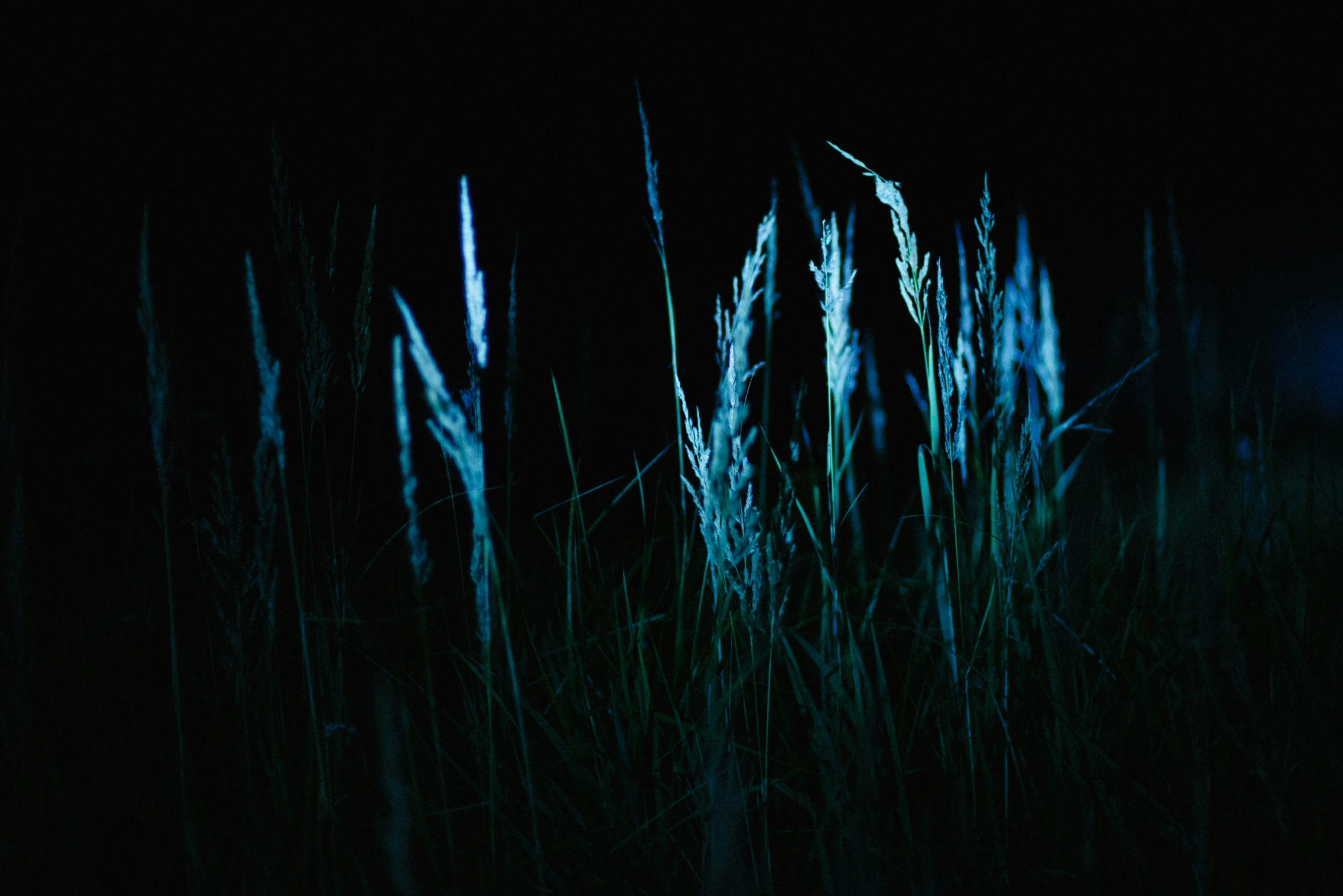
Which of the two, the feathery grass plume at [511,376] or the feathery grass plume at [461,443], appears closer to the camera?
the feathery grass plume at [461,443]

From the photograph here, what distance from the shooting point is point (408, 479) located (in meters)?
0.78

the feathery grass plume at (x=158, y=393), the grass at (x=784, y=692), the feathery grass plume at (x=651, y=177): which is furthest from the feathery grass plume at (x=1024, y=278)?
the feathery grass plume at (x=158, y=393)

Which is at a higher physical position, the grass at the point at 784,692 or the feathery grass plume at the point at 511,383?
the feathery grass plume at the point at 511,383

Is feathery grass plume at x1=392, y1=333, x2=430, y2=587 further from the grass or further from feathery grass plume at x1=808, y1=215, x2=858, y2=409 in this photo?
feathery grass plume at x1=808, y1=215, x2=858, y2=409

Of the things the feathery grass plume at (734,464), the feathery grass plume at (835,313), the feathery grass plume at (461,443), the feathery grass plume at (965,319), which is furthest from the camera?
the feathery grass plume at (965,319)

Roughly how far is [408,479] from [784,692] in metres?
0.63

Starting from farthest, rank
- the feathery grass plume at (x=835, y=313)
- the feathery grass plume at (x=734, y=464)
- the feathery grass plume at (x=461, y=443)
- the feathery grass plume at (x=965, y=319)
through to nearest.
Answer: the feathery grass plume at (x=965, y=319)
the feathery grass plume at (x=835, y=313)
the feathery grass plume at (x=734, y=464)
the feathery grass plume at (x=461, y=443)

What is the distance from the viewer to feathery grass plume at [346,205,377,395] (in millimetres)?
969

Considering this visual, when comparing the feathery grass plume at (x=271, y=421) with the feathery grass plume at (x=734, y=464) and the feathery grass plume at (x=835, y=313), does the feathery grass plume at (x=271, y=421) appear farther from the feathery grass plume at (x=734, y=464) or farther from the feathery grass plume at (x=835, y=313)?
the feathery grass plume at (x=835, y=313)

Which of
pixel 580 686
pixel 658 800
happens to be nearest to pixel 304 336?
pixel 580 686

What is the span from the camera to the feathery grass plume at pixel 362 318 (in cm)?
97

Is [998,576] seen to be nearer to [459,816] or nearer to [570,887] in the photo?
[570,887]

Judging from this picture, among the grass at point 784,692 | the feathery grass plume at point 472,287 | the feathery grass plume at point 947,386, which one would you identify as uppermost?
the feathery grass plume at point 472,287

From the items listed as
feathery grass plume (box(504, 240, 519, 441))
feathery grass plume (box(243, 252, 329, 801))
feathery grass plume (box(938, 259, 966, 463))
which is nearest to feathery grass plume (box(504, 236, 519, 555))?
feathery grass plume (box(504, 240, 519, 441))
